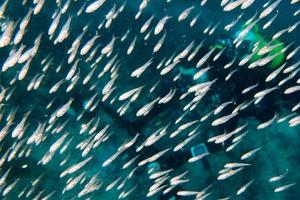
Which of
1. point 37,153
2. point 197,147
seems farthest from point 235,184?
point 37,153

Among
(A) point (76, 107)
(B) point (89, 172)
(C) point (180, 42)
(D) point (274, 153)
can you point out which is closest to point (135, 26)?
(C) point (180, 42)

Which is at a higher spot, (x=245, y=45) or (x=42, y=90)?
(x=42, y=90)

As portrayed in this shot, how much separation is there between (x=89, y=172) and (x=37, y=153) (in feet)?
5.19

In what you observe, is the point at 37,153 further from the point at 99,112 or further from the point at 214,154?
the point at 214,154

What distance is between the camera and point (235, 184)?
887 cm

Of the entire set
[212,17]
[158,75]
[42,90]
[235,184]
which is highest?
[42,90]

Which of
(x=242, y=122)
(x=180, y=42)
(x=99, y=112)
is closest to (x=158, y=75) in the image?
(x=180, y=42)

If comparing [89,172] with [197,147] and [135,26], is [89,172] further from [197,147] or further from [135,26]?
[135,26]

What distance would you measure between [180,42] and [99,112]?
2.94 meters

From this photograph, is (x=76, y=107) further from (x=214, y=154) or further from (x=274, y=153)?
(x=274, y=153)

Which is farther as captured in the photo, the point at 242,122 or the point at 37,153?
the point at 37,153

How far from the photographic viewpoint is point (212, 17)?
8961 millimetres

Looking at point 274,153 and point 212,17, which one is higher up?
point 212,17

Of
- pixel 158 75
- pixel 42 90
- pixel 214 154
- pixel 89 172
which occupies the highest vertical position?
pixel 42 90
